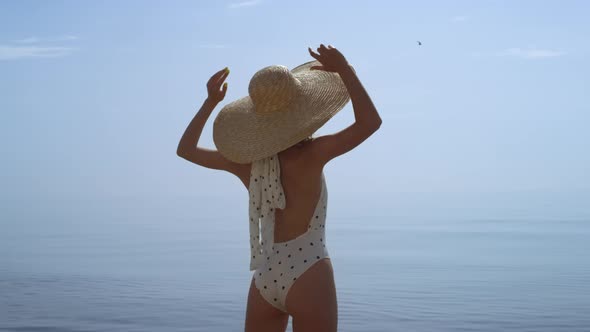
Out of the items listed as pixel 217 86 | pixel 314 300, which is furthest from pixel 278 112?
pixel 314 300

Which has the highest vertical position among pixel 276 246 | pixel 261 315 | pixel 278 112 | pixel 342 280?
pixel 278 112

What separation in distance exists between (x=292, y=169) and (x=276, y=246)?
0.97 feet

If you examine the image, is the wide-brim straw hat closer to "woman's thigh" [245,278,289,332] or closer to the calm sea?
"woman's thigh" [245,278,289,332]

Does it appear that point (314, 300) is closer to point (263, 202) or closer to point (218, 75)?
point (263, 202)

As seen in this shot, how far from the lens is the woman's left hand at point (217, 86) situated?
11.8 feet

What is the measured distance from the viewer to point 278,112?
343cm

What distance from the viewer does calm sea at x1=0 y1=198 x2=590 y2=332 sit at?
24.6 ft

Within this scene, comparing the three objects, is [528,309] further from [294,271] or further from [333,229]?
[333,229]

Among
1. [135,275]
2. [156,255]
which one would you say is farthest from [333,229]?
[135,275]

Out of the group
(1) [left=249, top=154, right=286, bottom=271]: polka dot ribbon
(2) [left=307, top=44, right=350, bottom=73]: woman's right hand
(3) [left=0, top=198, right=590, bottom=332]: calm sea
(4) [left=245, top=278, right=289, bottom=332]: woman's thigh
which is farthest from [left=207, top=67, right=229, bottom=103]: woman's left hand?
(3) [left=0, top=198, right=590, bottom=332]: calm sea

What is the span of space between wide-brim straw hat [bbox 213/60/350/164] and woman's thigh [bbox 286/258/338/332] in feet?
1.53

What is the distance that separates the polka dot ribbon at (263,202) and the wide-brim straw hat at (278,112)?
0.23 ft

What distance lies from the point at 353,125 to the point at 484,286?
6.85m

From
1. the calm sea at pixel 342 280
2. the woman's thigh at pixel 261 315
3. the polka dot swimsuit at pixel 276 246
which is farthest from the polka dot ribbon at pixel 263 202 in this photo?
the calm sea at pixel 342 280
